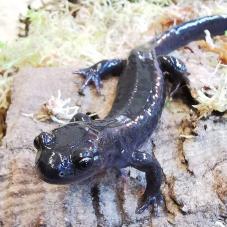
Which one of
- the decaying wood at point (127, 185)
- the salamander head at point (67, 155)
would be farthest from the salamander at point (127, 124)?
the decaying wood at point (127, 185)

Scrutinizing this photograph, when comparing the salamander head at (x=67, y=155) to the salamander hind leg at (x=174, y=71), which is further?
the salamander hind leg at (x=174, y=71)

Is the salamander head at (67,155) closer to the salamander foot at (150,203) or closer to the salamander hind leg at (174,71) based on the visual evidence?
the salamander foot at (150,203)

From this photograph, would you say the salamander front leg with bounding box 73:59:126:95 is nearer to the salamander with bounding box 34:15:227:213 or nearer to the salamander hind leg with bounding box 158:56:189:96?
the salamander with bounding box 34:15:227:213

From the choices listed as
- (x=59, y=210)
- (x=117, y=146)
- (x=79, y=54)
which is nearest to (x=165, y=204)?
(x=117, y=146)

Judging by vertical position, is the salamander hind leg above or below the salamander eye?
below

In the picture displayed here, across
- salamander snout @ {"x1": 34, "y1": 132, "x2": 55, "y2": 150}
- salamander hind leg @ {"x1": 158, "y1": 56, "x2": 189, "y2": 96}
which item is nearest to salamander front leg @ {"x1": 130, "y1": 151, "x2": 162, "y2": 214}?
salamander snout @ {"x1": 34, "y1": 132, "x2": 55, "y2": 150}

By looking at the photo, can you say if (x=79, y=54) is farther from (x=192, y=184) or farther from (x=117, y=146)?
(x=192, y=184)

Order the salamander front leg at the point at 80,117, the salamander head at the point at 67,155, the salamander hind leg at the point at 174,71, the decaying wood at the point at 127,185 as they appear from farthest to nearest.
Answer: the salamander hind leg at the point at 174,71 < the salamander front leg at the point at 80,117 < the decaying wood at the point at 127,185 < the salamander head at the point at 67,155

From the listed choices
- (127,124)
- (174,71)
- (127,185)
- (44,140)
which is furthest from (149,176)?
(174,71)
